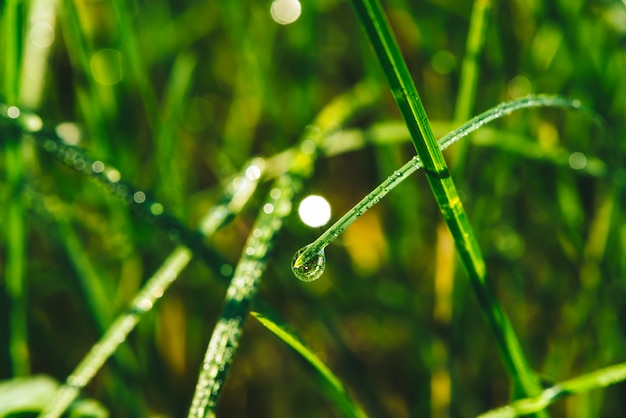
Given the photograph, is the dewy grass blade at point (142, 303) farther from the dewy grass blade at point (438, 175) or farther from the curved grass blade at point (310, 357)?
the dewy grass blade at point (438, 175)

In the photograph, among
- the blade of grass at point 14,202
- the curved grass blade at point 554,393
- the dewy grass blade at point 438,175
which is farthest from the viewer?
the blade of grass at point 14,202

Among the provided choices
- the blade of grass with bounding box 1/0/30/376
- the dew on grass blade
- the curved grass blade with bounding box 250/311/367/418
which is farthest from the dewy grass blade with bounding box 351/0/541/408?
the dew on grass blade

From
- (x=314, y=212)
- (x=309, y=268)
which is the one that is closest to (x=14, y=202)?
(x=314, y=212)

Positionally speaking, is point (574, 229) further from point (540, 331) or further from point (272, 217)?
point (272, 217)

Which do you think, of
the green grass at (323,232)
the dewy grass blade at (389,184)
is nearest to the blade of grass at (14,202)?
the green grass at (323,232)

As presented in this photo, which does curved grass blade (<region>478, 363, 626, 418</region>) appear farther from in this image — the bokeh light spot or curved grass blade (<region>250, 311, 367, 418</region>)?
the bokeh light spot

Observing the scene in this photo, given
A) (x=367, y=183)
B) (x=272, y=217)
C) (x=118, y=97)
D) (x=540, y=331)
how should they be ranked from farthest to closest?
1. (x=367, y=183)
2. (x=118, y=97)
3. (x=540, y=331)
4. (x=272, y=217)

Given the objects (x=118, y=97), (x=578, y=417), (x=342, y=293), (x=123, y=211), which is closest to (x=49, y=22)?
(x=118, y=97)
